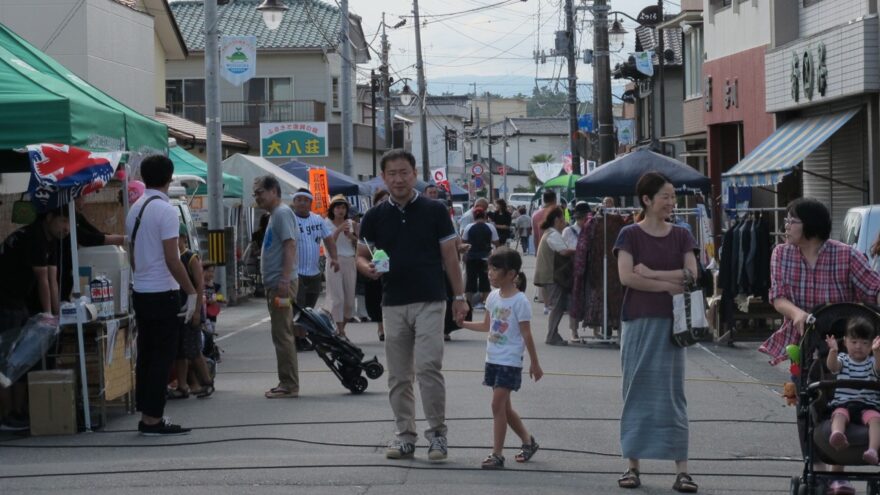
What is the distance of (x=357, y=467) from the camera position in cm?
850

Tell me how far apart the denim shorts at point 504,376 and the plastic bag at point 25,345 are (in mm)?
3896

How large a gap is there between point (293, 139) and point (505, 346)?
29.1 metres

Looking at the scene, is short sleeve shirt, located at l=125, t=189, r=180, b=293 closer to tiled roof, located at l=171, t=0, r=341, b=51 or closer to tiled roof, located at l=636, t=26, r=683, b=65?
tiled roof, located at l=636, t=26, r=683, b=65

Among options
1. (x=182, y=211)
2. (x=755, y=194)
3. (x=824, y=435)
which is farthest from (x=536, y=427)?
(x=755, y=194)

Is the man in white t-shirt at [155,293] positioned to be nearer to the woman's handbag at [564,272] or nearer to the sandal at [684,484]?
the sandal at [684,484]

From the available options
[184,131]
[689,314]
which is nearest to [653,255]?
[689,314]

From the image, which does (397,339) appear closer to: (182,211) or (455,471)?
(455,471)

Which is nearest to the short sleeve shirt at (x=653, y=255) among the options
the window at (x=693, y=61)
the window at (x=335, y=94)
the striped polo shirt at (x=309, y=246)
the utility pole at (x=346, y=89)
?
the striped polo shirt at (x=309, y=246)

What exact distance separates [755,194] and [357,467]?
19800 millimetres

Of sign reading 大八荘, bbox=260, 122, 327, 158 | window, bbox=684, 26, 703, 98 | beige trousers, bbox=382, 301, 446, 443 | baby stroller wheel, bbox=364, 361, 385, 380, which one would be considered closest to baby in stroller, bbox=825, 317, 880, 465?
beige trousers, bbox=382, 301, 446, 443

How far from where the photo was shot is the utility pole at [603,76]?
32.8 metres

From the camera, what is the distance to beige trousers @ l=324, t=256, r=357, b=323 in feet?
56.9

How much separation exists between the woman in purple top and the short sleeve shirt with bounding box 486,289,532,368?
900 millimetres

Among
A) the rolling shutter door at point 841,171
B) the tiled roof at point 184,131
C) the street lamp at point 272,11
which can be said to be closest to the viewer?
the rolling shutter door at point 841,171
